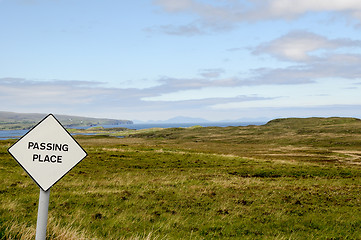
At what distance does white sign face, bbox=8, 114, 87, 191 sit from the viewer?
6418 millimetres

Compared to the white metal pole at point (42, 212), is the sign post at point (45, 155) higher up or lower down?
higher up

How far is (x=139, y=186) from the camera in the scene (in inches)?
979

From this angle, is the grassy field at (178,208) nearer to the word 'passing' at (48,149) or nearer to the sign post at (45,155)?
the sign post at (45,155)

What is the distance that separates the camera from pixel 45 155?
6.59 metres

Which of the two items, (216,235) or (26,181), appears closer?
(216,235)

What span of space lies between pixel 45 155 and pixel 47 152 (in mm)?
79

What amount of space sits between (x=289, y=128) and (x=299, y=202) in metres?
143

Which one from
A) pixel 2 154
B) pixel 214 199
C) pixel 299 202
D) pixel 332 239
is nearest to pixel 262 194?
pixel 299 202

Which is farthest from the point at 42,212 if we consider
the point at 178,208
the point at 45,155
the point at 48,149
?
the point at 178,208

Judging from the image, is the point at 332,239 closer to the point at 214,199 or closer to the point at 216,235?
the point at 216,235

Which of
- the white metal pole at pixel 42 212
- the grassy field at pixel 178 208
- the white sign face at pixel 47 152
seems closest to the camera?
→ the white sign face at pixel 47 152

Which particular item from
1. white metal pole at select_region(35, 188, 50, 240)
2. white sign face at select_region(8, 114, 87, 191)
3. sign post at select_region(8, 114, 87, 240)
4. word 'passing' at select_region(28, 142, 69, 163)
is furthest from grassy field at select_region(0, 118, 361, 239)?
word 'passing' at select_region(28, 142, 69, 163)

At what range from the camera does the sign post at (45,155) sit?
6434 millimetres

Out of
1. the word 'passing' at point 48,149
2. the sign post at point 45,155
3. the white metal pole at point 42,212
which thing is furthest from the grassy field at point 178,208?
the word 'passing' at point 48,149
